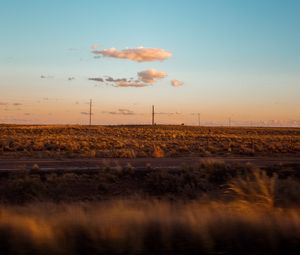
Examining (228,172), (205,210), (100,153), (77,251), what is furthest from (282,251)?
(100,153)

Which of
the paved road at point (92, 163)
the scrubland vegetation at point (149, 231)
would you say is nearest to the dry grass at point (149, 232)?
the scrubland vegetation at point (149, 231)

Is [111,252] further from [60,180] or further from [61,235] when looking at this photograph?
[60,180]

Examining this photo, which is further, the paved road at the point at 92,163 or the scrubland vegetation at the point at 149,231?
the paved road at the point at 92,163

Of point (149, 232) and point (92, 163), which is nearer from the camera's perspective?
point (149, 232)

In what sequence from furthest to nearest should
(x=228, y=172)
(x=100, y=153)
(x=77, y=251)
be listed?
(x=100, y=153) → (x=228, y=172) → (x=77, y=251)

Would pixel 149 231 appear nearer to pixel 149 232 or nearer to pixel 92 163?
pixel 149 232

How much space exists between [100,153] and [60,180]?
60.8 ft

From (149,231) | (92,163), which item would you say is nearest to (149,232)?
(149,231)

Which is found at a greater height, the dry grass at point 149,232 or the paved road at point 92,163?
the dry grass at point 149,232

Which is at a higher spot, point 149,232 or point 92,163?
point 149,232

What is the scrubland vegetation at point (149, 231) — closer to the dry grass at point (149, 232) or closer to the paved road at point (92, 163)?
the dry grass at point (149, 232)

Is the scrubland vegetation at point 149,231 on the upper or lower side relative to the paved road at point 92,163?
upper

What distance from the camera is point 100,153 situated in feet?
136

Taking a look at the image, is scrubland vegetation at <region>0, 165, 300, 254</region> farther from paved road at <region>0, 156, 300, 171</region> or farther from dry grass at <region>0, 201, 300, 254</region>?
paved road at <region>0, 156, 300, 171</region>
